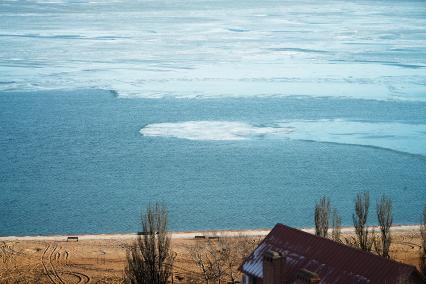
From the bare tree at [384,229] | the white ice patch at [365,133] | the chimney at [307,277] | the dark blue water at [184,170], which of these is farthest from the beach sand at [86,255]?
the white ice patch at [365,133]

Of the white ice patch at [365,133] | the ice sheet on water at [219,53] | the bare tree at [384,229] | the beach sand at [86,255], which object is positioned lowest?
the beach sand at [86,255]

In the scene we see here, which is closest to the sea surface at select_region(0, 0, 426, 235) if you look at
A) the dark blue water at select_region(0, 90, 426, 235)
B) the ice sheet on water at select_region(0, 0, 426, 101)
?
the dark blue water at select_region(0, 90, 426, 235)

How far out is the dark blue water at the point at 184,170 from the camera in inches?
1447

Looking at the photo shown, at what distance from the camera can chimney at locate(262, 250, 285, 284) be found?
18.3 m

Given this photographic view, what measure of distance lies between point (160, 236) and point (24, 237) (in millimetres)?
10716

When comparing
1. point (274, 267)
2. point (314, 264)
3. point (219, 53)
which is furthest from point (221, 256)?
point (219, 53)

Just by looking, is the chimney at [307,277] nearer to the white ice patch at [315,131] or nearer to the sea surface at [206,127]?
the sea surface at [206,127]

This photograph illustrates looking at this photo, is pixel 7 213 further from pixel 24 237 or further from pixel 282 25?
pixel 282 25

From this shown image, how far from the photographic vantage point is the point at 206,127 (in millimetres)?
50188

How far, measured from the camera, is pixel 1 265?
27750 millimetres

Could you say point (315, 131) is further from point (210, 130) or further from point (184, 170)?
point (184, 170)

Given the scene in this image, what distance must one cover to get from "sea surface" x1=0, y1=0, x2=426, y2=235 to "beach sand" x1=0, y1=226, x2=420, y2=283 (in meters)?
2.71

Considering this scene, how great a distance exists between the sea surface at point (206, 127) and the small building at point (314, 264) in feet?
48.0

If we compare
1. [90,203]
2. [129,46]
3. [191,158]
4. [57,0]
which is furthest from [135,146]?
[57,0]
